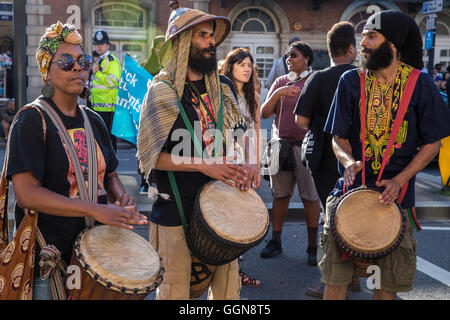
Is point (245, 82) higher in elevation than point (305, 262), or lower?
higher

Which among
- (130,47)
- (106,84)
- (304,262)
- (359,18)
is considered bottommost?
(304,262)

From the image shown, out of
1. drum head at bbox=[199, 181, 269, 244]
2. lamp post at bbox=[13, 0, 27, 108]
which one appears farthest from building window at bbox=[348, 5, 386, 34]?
drum head at bbox=[199, 181, 269, 244]

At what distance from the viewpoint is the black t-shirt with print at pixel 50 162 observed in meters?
2.38

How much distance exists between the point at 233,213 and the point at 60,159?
2.94 feet

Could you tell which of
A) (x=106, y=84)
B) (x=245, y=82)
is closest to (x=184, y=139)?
(x=245, y=82)

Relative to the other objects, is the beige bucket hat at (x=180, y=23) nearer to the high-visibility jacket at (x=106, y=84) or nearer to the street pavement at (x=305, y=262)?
the street pavement at (x=305, y=262)

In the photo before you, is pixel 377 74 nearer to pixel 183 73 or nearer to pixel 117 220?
pixel 183 73

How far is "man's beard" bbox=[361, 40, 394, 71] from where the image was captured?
330cm

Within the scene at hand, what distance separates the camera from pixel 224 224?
281cm

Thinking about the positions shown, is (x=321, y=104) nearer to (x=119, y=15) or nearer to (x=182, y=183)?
(x=182, y=183)

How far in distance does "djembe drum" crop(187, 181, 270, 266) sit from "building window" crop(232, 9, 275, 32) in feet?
60.8

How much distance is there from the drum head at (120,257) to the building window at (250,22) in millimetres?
18977

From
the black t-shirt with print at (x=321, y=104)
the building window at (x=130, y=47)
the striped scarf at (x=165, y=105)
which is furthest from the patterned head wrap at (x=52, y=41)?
the building window at (x=130, y=47)
